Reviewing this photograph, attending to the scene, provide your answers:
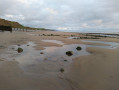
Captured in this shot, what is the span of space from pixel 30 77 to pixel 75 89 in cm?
251

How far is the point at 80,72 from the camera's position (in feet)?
17.9

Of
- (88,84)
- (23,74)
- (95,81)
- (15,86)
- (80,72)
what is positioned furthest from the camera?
(80,72)

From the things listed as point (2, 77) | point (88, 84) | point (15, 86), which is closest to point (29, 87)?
point (15, 86)

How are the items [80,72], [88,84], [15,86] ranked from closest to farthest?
[15,86]
[88,84]
[80,72]

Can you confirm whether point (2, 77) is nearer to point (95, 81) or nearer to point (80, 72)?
point (80, 72)

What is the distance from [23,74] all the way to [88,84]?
3.71 meters

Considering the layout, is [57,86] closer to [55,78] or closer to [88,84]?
[55,78]

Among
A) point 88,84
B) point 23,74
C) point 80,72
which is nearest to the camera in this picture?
point 88,84

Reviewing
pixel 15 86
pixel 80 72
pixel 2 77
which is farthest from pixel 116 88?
pixel 2 77

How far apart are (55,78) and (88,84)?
1.77 metres

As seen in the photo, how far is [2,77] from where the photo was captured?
4.35m

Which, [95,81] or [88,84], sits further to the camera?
[95,81]

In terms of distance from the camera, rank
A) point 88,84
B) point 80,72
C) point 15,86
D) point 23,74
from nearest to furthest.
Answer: point 15,86, point 88,84, point 23,74, point 80,72

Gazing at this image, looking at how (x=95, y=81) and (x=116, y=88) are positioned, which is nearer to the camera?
(x=116, y=88)
